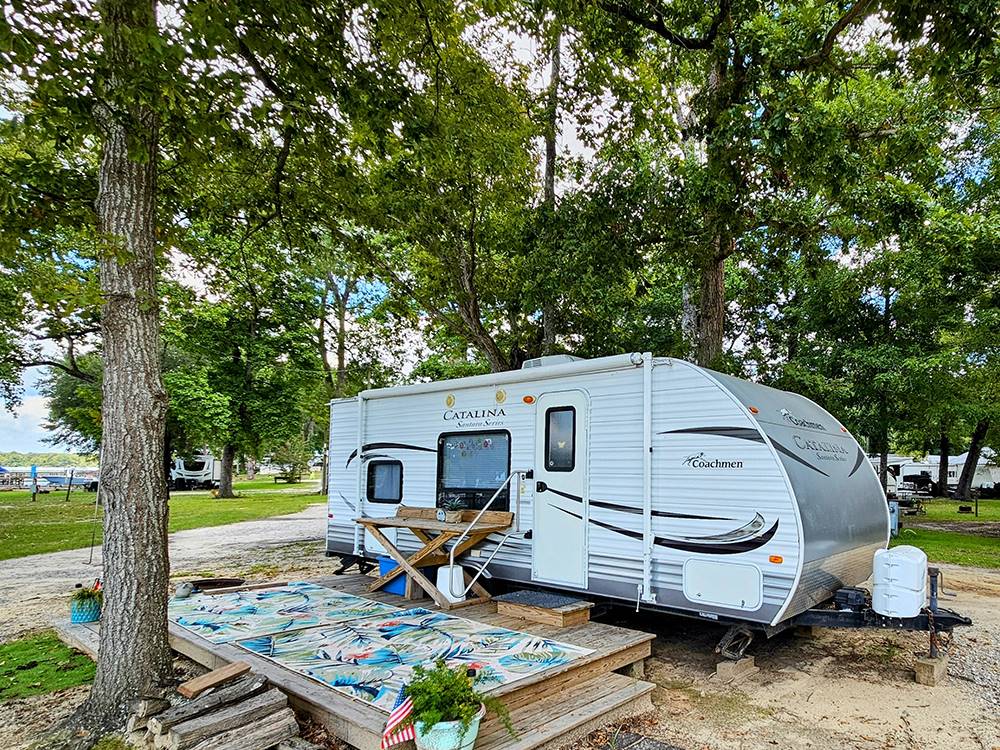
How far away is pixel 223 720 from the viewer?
3922 millimetres

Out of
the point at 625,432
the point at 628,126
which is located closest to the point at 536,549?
the point at 625,432

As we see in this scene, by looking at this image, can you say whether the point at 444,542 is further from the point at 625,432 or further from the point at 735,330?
the point at 735,330

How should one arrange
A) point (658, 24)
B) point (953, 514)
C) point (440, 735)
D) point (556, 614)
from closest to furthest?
point (440, 735) < point (556, 614) < point (658, 24) < point (953, 514)

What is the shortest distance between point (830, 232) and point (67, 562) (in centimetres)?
1459

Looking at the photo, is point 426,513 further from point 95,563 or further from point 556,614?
point 95,563

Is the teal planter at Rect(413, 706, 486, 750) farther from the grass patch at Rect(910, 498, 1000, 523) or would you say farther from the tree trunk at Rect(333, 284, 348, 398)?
the grass patch at Rect(910, 498, 1000, 523)

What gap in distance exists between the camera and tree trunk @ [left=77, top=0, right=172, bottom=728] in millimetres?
4371

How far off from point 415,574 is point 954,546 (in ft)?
40.2

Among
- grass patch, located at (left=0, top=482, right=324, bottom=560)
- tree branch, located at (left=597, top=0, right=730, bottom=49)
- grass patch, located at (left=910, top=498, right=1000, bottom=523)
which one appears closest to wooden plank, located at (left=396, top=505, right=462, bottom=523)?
tree branch, located at (left=597, top=0, right=730, bottom=49)

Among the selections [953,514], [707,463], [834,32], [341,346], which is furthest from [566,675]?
[953,514]

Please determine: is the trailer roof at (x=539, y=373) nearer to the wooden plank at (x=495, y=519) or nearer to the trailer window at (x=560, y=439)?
the trailer window at (x=560, y=439)

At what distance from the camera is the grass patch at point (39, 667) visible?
16.8ft

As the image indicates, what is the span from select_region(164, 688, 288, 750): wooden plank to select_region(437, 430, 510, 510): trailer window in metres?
3.22

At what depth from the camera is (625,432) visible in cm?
602
